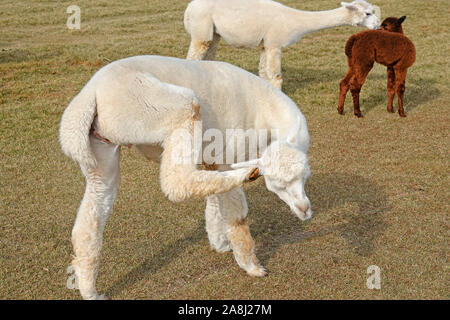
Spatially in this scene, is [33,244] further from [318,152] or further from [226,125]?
[318,152]

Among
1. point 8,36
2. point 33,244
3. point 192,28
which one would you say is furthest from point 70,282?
point 8,36

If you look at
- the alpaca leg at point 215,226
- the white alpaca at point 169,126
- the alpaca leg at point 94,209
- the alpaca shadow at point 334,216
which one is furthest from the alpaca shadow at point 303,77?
the alpaca leg at point 94,209

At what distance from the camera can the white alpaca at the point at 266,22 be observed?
8734mm

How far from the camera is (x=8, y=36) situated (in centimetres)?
1410

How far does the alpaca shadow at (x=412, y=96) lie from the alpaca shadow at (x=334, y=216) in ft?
10.3

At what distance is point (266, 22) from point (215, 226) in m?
5.00

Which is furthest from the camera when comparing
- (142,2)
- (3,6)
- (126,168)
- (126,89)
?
(142,2)

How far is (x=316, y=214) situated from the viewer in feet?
17.9

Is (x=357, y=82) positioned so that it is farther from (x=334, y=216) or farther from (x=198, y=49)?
(x=334, y=216)

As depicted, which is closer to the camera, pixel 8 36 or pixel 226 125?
pixel 226 125

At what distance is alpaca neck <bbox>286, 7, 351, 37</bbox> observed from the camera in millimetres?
8773

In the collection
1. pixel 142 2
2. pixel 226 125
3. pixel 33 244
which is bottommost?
pixel 142 2

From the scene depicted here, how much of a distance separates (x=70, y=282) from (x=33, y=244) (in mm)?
814

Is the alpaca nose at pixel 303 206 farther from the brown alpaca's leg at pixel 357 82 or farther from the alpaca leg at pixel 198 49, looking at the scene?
the alpaca leg at pixel 198 49
